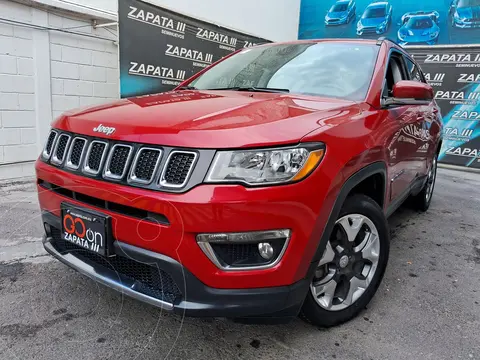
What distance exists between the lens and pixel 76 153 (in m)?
2.07

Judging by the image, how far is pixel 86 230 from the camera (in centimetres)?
188

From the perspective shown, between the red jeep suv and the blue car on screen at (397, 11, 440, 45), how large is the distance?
11.5 meters

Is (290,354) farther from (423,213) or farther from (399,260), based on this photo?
(423,213)

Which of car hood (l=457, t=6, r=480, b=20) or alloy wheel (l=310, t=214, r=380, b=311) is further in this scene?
car hood (l=457, t=6, r=480, b=20)

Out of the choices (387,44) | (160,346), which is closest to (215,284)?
(160,346)

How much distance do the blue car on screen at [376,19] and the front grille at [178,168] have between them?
12.9m

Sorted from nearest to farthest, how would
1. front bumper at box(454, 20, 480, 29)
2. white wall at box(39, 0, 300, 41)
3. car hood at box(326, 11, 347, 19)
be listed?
white wall at box(39, 0, 300, 41) < front bumper at box(454, 20, 480, 29) < car hood at box(326, 11, 347, 19)

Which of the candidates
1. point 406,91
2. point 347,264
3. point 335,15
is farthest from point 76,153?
point 335,15

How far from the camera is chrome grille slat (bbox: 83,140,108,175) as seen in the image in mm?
1893

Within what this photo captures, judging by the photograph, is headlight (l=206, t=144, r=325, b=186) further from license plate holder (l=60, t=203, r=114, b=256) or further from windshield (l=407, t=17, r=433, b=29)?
windshield (l=407, t=17, r=433, b=29)

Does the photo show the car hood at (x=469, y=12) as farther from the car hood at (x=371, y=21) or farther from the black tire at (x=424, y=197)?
the black tire at (x=424, y=197)

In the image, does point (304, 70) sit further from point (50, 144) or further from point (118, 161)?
point (50, 144)

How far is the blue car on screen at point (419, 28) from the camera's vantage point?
11844 millimetres

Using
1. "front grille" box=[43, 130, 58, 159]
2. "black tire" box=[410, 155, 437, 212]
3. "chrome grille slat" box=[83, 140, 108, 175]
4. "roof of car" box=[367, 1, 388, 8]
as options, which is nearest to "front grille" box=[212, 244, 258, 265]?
"chrome grille slat" box=[83, 140, 108, 175]
